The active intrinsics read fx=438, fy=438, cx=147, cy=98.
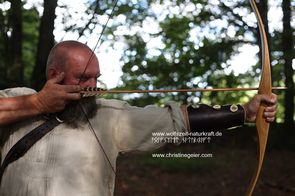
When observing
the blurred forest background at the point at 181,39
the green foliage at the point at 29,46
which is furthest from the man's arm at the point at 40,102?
the green foliage at the point at 29,46

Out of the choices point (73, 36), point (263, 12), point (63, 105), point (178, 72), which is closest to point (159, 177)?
point (178, 72)

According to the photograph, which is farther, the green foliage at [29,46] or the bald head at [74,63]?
the green foliage at [29,46]

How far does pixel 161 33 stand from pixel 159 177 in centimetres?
139

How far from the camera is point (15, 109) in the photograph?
Result: 1.36 metres

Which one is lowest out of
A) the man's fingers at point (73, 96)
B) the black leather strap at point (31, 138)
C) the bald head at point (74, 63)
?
the black leather strap at point (31, 138)

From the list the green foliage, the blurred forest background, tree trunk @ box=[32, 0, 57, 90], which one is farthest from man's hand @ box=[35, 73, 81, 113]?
the green foliage

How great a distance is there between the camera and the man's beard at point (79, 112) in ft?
4.59

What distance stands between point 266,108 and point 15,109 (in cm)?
77

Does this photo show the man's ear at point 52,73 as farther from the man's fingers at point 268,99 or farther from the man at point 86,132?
the man's fingers at point 268,99

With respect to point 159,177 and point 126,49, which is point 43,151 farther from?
point 159,177

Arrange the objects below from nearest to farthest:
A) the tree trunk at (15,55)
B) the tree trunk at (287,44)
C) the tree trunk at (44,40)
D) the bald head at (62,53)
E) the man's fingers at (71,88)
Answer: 1. the man's fingers at (71,88)
2. the bald head at (62,53)
3. the tree trunk at (44,40)
4. the tree trunk at (287,44)
5. the tree trunk at (15,55)

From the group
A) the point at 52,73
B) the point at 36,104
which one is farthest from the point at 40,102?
the point at 52,73

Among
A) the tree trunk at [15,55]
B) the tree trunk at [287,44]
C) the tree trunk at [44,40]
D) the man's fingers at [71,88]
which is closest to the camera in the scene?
the man's fingers at [71,88]

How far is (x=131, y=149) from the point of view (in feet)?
4.67
